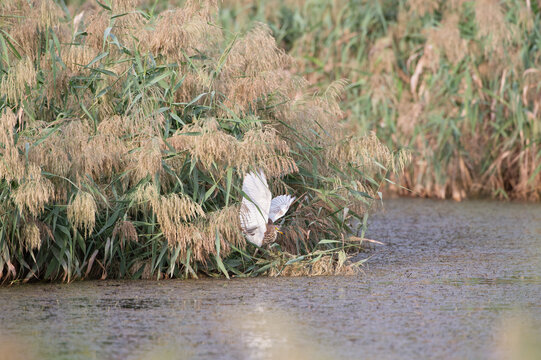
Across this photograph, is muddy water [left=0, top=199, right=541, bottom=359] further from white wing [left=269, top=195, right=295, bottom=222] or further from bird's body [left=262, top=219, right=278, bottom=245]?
white wing [left=269, top=195, right=295, bottom=222]

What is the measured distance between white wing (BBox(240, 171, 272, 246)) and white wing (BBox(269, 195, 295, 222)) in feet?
0.37

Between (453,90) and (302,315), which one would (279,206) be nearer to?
(302,315)

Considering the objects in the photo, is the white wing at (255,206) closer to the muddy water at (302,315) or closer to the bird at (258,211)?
the bird at (258,211)

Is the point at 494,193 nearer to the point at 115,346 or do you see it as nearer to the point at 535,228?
the point at 535,228

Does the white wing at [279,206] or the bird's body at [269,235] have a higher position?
the white wing at [279,206]

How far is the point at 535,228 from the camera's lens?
6785 mm

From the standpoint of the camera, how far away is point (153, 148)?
4602mm

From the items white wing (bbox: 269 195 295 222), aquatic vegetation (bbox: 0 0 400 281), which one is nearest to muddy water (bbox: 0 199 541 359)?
aquatic vegetation (bbox: 0 0 400 281)

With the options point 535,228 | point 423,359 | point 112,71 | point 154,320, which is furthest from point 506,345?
point 535,228

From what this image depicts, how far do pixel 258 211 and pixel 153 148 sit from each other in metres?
0.67

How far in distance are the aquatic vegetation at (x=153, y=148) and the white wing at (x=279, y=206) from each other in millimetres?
125

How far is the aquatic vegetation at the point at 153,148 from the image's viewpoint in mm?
4637

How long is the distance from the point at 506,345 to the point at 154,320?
144 centimetres

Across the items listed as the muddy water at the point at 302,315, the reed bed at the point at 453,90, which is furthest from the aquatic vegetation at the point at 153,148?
the reed bed at the point at 453,90
